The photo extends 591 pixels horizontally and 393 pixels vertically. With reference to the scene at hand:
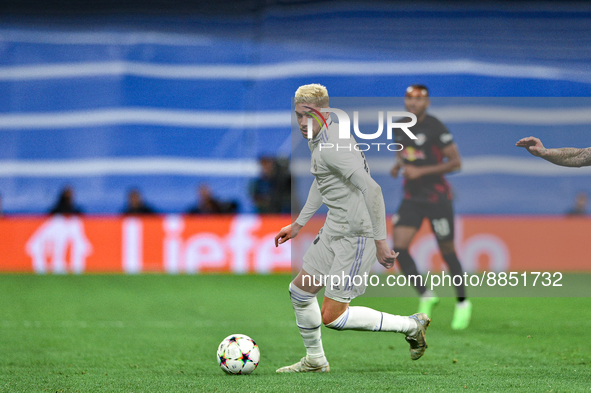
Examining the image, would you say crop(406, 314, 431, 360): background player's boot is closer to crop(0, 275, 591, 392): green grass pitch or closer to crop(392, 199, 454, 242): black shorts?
crop(0, 275, 591, 392): green grass pitch

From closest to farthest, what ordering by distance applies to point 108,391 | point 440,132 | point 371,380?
point 108,391 < point 371,380 < point 440,132

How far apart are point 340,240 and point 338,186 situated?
325 millimetres

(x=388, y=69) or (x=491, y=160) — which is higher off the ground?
(x=388, y=69)

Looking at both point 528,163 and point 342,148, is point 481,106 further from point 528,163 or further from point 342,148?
point 342,148

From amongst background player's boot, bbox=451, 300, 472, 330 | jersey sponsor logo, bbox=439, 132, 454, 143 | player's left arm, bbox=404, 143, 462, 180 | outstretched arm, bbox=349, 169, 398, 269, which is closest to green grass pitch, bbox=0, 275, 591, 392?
background player's boot, bbox=451, 300, 472, 330

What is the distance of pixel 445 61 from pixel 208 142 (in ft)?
17.4

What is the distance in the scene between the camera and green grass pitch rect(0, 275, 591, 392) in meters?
4.21

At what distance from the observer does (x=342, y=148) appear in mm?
4191

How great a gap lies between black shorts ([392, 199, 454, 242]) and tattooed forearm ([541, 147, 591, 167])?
257 cm

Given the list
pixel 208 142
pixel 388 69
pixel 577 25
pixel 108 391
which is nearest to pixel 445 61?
pixel 388 69

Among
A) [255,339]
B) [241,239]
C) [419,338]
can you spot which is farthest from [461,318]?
[241,239]

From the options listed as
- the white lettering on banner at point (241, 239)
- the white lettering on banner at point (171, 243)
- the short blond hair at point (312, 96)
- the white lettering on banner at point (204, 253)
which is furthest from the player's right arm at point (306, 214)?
the white lettering on banner at point (171, 243)

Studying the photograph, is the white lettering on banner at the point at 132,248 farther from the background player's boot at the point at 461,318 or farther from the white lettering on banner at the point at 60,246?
the background player's boot at the point at 461,318

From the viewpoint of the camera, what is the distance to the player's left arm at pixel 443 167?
6.59m
